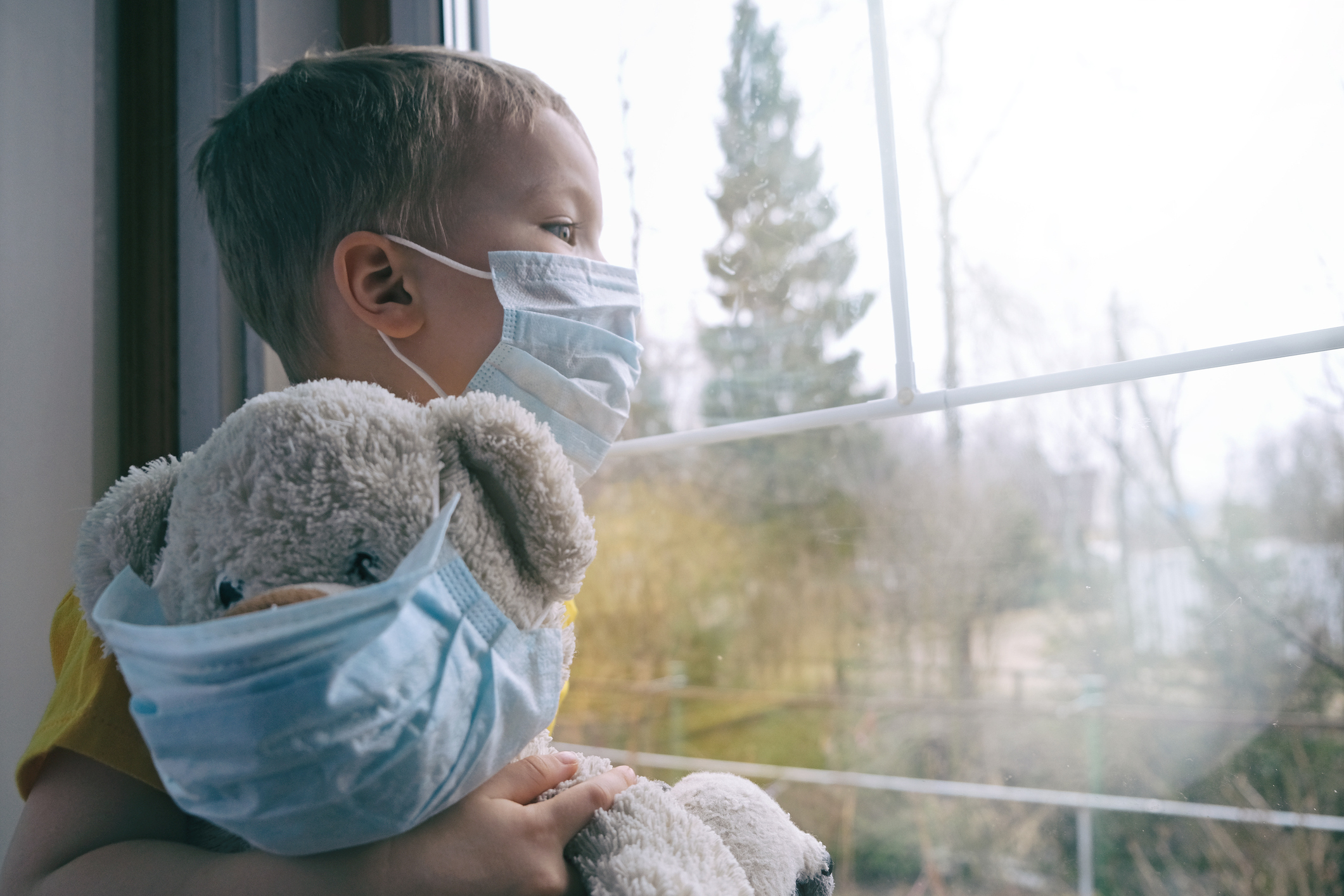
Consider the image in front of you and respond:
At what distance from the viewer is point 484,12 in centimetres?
120

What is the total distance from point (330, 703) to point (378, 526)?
3.6 inches

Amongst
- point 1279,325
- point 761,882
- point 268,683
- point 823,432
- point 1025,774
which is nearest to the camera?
point 268,683

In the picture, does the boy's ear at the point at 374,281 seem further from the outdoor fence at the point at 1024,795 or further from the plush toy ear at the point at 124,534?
the outdoor fence at the point at 1024,795

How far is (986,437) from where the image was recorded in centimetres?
93

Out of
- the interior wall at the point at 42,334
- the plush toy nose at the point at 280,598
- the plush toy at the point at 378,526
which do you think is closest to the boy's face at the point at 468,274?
the plush toy at the point at 378,526

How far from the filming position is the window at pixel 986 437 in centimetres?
75

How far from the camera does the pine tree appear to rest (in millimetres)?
1007

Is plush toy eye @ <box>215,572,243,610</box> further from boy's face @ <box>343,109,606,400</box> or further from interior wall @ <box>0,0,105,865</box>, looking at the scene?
interior wall @ <box>0,0,105,865</box>

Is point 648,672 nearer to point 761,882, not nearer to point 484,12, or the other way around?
point 761,882

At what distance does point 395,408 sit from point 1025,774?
85 centimetres

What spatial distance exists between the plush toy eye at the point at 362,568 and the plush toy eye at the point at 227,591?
0.18 ft

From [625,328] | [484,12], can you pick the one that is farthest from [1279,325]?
[484,12]

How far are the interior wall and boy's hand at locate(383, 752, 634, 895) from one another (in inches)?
32.4

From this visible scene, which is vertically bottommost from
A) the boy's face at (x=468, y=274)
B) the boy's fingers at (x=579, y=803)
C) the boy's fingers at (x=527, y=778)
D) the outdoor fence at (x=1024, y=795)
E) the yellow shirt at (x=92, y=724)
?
the outdoor fence at (x=1024, y=795)
